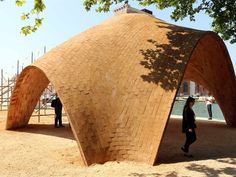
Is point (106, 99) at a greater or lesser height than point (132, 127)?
greater

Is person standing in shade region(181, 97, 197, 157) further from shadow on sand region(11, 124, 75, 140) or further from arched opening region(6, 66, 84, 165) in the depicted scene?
arched opening region(6, 66, 84, 165)

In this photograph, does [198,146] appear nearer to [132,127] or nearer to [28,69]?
[132,127]

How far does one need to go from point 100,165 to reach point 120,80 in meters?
3.21

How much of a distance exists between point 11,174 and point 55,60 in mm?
5432

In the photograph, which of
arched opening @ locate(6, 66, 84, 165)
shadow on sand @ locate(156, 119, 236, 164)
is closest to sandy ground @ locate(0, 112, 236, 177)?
shadow on sand @ locate(156, 119, 236, 164)

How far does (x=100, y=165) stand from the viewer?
8.27 metres

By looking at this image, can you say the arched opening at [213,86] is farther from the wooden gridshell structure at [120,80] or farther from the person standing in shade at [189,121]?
the person standing in shade at [189,121]

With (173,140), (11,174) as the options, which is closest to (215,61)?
(173,140)

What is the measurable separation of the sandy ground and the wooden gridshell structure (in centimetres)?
61

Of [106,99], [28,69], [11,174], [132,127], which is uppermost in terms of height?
[28,69]

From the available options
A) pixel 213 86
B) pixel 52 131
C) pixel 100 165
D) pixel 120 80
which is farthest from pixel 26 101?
pixel 213 86

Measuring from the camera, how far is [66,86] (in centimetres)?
1028

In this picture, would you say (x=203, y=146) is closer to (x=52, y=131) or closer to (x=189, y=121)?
(x=189, y=121)

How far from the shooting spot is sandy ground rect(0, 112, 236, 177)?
757cm
